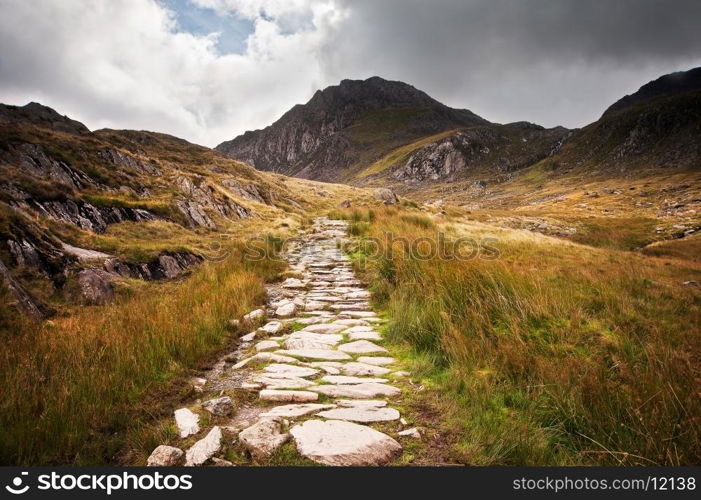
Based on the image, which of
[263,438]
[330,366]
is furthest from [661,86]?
[263,438]

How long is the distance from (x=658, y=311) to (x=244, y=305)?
22.1 feet

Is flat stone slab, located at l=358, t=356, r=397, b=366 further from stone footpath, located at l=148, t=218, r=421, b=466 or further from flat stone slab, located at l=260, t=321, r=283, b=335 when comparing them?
flat stone slab, located at l=260, t=321, r=283, b=335

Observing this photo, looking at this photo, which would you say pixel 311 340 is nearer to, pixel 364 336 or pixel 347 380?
pixel 364 336

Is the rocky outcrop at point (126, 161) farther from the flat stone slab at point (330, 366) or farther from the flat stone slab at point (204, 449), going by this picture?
the flat stone slab at point (204, 449)

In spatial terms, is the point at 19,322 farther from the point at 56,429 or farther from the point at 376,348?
Answer: the point at 376,348

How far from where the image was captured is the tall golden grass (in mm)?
2227

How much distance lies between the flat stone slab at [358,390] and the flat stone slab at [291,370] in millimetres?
351

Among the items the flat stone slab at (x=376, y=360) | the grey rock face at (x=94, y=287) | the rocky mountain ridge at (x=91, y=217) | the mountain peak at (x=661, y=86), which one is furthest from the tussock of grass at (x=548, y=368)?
the mountain peak at (x=661, y=86)

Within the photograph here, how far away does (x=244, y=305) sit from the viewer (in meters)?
5.70

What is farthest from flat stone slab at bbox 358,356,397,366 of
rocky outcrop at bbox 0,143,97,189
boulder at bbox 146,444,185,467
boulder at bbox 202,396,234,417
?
rocky outcrop at bbox 0,143,97,189

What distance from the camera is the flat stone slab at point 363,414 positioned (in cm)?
263

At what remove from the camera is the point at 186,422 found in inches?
101

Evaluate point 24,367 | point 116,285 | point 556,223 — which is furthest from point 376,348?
point 556,223

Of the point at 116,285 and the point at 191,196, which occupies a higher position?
the point at 191,196
